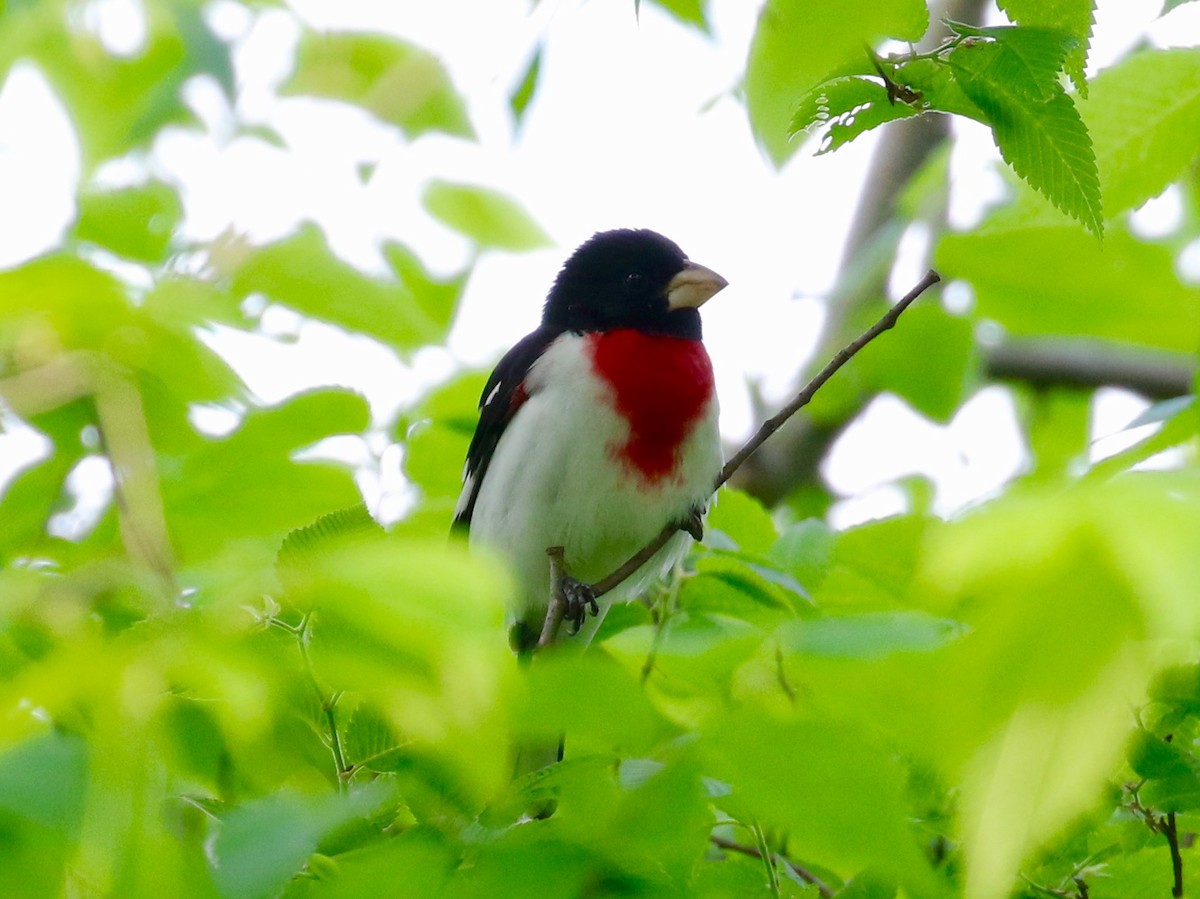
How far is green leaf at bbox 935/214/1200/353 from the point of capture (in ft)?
7.13

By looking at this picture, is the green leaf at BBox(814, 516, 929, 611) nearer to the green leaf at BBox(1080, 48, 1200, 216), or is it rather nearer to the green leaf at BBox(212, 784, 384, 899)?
the green leaf at BBox(1080, 48, 1200, 216)

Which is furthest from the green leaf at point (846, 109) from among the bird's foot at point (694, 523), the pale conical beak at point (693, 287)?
the pale conical beak at point (693, 287)

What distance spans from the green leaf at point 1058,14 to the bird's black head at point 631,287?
265 cm

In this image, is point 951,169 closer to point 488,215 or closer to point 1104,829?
point 488,215

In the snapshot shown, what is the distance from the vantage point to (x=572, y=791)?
1.46m

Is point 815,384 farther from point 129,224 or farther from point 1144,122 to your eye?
point 129,224

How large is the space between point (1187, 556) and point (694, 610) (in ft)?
5.69

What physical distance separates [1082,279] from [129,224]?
1542mm

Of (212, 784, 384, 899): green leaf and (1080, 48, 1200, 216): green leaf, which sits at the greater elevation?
(1080, 48, 1200, 216): green leaf

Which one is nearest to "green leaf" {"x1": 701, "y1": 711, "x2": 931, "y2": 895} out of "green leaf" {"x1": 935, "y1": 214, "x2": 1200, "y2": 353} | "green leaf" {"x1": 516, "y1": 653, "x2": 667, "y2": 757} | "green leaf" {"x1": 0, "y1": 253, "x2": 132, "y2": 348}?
"green leaf" {"x1": 516, "y1": 653, "x2": 667, "y2": 757}

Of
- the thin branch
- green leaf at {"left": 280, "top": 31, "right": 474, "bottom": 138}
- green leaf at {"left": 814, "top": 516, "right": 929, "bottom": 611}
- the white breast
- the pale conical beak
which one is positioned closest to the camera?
the thin branch

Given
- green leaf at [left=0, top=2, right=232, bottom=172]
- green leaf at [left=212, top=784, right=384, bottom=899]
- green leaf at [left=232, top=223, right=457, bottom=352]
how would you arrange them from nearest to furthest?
green leaf at [left=212, top=784, right=384, bottom=899] → green leaf at [left=232, top=223, right=457, bottom=352] → green leaf at [left=0, top=2, right=232, bottom=172]

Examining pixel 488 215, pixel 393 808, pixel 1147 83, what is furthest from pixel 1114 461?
pixel 488 215

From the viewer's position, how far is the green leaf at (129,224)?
2.12 m
